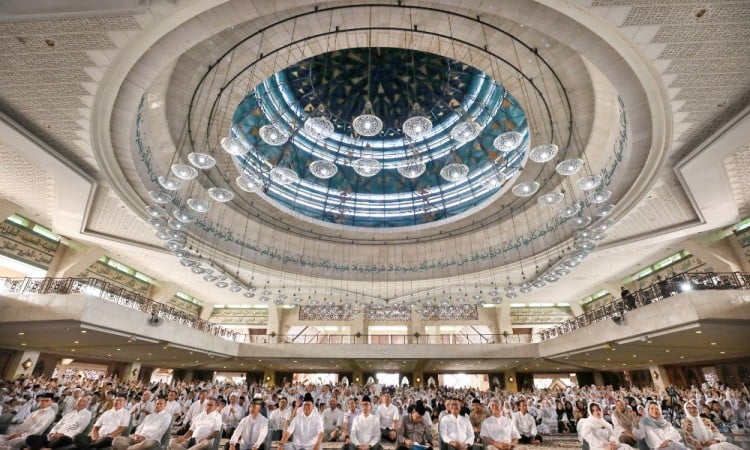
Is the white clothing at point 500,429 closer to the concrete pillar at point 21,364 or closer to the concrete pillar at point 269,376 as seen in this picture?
the concrete pillar at point 21,364

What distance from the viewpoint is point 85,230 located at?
11641mm

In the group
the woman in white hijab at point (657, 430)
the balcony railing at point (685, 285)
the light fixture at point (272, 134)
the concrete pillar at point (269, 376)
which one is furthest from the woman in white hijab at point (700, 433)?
the concrete pillar at point (269, 376)

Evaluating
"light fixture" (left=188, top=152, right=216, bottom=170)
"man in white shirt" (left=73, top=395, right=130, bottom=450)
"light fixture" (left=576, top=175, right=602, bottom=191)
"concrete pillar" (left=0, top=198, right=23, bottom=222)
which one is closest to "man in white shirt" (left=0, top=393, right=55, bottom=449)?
"man in white shirt" (left=73, top=395, right=130, bottom=450)

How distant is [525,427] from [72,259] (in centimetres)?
1643

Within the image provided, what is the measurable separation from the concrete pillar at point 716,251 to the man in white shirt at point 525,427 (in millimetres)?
9501

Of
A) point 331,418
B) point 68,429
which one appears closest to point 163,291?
point 331,418

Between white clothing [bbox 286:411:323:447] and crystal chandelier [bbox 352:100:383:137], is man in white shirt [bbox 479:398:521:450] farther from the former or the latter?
crystal chandelier [bbox 352:100:383:137]

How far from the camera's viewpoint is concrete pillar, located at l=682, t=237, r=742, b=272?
12.0 metres

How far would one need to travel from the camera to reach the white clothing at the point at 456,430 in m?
4.96

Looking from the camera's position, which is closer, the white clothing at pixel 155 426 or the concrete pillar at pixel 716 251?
the white clothing at pixel 155 426

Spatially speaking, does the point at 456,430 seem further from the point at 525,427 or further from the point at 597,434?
the point at 525,427

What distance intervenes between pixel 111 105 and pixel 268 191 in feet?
25.3

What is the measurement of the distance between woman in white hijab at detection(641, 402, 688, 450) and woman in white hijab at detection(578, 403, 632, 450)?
42 cm

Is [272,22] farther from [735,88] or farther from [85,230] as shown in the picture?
[85,230]
